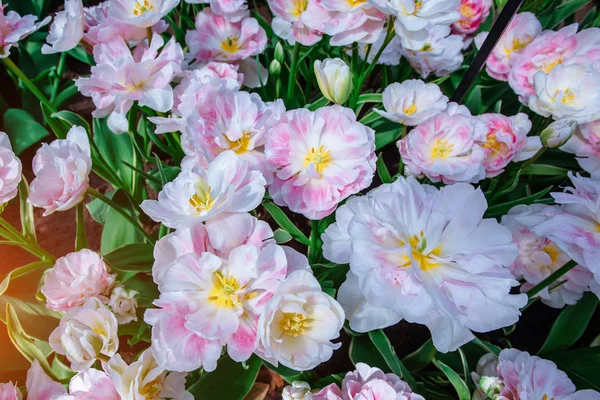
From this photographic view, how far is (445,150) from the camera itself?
746mm

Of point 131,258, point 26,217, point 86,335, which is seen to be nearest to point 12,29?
point 26,217

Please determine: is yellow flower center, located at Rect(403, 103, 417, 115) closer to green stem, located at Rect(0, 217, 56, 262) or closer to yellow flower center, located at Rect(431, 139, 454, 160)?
yellow flower center, located at Rect(431, 139, 454, 160)

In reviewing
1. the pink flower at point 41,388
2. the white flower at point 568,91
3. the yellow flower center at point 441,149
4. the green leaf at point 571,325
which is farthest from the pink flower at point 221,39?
the green leaf at point 571,325

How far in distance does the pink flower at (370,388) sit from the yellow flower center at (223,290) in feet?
0.64

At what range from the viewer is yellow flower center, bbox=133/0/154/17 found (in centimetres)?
84

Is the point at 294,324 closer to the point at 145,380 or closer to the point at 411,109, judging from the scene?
the point at 145,380

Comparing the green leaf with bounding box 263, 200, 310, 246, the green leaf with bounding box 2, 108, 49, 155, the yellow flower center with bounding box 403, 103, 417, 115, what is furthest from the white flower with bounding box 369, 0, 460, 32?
the green leaf with bounding box 2, 108, 49, 155

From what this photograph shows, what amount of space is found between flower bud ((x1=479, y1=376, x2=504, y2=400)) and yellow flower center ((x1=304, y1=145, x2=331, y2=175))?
14.3 inches

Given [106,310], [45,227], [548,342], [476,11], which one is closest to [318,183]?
[106,310]

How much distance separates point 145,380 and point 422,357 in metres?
0.49

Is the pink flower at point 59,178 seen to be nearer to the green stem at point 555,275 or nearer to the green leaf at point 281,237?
the green leaf at point 281,237

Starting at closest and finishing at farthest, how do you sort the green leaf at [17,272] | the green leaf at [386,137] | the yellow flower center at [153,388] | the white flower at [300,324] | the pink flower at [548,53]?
the white flower at [300,324], the yellow flower center at [153,388], the green leaf at [17,272], the pink flower at [548,53], the green leaf at [386,137]

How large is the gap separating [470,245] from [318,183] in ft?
0.73

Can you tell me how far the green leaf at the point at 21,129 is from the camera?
1.12 m
